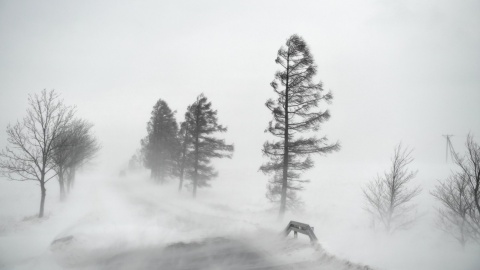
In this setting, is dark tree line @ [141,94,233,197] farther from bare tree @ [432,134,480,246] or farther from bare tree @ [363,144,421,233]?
bare tree @ [432,134,480,246]

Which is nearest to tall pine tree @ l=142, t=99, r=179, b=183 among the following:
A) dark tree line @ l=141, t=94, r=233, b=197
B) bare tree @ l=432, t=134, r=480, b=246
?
dark tree line @ l=141, t=94, r=233, b=197

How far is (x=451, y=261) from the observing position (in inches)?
493

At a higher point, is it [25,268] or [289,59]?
[289,59]

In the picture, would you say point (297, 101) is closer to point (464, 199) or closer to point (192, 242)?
point (192, 242)

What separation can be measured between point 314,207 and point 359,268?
16.2 m

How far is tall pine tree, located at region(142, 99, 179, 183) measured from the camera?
34.2 metres

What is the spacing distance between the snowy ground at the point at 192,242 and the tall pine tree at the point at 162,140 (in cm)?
1335

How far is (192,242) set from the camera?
1261 centimetres

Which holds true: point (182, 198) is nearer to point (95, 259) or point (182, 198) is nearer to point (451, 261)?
point (95, 259)

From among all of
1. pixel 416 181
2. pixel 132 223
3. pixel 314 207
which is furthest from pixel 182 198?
pixel 416 181

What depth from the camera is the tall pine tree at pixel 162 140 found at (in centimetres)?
3425

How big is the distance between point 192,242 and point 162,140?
1018 inches

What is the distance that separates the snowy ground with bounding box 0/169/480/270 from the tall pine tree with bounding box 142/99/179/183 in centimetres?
1335

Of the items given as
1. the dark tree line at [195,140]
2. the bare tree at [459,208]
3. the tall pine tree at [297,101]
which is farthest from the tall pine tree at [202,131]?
the bare tree at [459,208]
